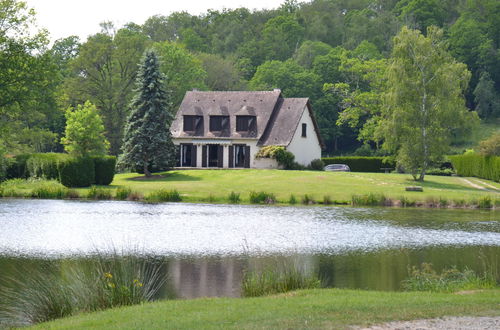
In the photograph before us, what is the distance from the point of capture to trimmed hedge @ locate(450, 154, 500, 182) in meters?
55.7

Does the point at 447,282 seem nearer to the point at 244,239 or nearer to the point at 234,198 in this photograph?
the point at 244,239

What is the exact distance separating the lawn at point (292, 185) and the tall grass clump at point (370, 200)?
0.75 m

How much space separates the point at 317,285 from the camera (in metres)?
15.4

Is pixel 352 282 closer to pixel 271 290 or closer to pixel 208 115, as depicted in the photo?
pixel 271 290

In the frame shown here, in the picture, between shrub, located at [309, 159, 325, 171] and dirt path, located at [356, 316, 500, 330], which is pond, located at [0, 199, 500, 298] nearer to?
dirt path, located at [356, 316, 500, 330]

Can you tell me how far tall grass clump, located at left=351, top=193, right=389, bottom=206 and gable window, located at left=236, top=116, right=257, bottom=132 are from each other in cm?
2232

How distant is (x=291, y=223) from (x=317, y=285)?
15793 millimetres

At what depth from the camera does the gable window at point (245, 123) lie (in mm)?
62750

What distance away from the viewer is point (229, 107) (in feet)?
212

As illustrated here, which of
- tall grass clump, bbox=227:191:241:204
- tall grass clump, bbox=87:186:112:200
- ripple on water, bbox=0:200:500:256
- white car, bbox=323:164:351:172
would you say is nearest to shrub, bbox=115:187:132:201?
tall grass clump, bbox=87:186:112:200

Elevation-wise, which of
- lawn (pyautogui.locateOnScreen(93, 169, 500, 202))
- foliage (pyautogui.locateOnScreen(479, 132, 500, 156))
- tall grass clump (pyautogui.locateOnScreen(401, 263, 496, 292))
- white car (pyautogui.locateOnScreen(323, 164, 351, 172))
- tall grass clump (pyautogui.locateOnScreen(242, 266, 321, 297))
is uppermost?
foliage (pyautogui.locateOnScreen(479, 132, 500, 156))

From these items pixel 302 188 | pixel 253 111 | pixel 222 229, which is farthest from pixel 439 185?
pixel 222 229

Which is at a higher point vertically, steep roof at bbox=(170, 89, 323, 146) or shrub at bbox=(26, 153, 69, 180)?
steep roof at bbox=(170, 89, 323, 146)

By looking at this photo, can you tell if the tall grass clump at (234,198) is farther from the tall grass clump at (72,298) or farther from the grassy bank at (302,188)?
the tall grass clump at (72,298)
